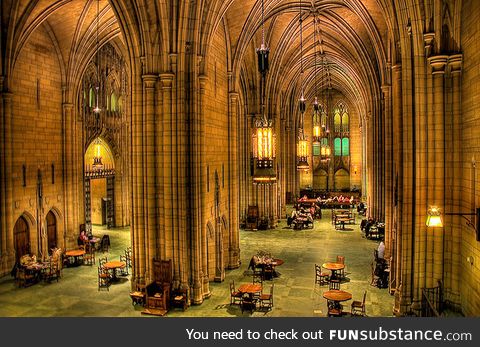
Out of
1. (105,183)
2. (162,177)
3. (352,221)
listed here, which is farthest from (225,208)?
(352,221)

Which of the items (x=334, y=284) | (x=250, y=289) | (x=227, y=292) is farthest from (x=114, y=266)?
(x=334, y=284)

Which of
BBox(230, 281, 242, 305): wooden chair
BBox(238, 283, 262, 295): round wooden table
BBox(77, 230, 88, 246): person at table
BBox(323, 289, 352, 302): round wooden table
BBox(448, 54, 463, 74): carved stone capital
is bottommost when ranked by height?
BBox(230, 281, 242, 305): wooden chair

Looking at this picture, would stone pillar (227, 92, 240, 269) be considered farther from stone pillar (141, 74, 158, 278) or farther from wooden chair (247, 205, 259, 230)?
wooden chair (247, 205, 259, 230)

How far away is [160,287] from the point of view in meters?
13.7

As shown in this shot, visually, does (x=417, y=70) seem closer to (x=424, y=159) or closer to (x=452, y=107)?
(x=452, y=107)

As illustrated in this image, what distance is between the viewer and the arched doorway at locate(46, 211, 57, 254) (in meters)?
21.0

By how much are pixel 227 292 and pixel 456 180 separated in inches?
343

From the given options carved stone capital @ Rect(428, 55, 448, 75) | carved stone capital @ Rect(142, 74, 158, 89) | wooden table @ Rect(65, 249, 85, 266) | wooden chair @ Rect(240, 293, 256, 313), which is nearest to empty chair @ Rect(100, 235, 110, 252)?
wooden table @ Rect(65, 249, 85, 266)

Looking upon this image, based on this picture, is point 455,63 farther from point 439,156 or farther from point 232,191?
point 232,191

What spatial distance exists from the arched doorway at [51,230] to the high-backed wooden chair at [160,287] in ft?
32.2

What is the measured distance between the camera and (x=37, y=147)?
64.7ft

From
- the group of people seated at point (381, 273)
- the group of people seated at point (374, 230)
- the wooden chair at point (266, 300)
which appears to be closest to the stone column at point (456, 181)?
the group of people seated at point (381, 273)

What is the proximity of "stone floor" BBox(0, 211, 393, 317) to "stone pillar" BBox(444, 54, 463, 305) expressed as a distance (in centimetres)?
255

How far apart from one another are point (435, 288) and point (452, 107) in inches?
198
